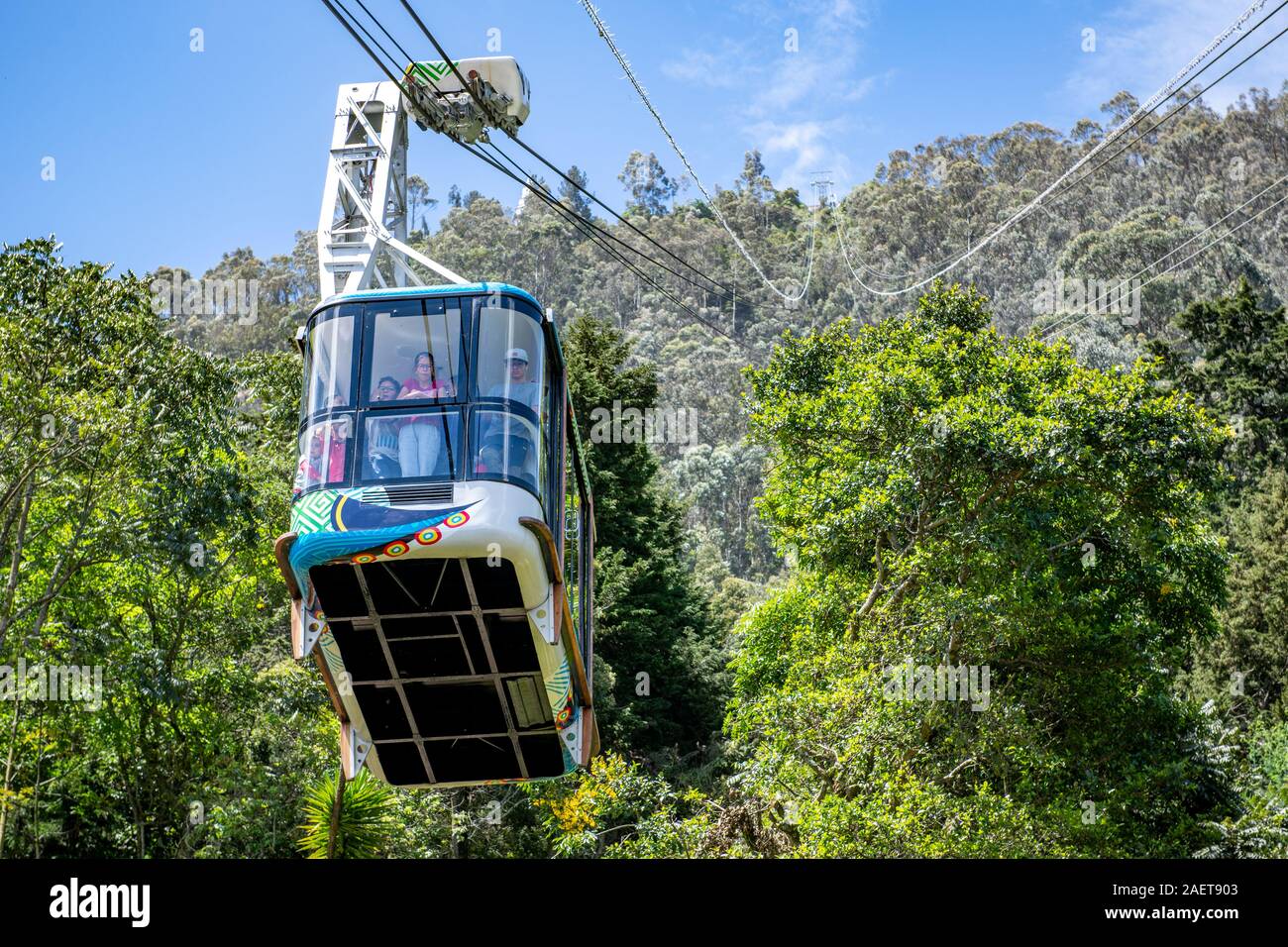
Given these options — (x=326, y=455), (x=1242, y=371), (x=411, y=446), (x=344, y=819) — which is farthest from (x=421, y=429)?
(x=1242, y=371)

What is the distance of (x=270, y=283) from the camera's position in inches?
3693

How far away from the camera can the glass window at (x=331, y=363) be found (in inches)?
427

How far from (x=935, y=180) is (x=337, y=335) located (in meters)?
105

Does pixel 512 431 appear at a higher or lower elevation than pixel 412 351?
lower

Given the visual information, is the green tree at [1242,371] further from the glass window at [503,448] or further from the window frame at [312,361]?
the window frame at [312,361]

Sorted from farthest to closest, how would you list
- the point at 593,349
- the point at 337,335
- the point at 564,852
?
the point at 593,349
the point at 564,852
the point at 337,335

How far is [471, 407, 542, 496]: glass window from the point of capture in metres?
10.6

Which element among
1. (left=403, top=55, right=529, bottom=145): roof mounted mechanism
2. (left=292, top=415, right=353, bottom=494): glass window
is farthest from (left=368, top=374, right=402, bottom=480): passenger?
(left=403, top=55, right=529, bottom=145): roof mounted mechanism

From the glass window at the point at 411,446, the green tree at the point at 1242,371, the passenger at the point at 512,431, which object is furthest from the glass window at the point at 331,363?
the green tree at the point at 1242,371

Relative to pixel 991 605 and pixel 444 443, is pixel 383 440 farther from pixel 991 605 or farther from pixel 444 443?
pixel 991 605

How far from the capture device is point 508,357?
10914mm

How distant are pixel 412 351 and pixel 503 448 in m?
1.09
